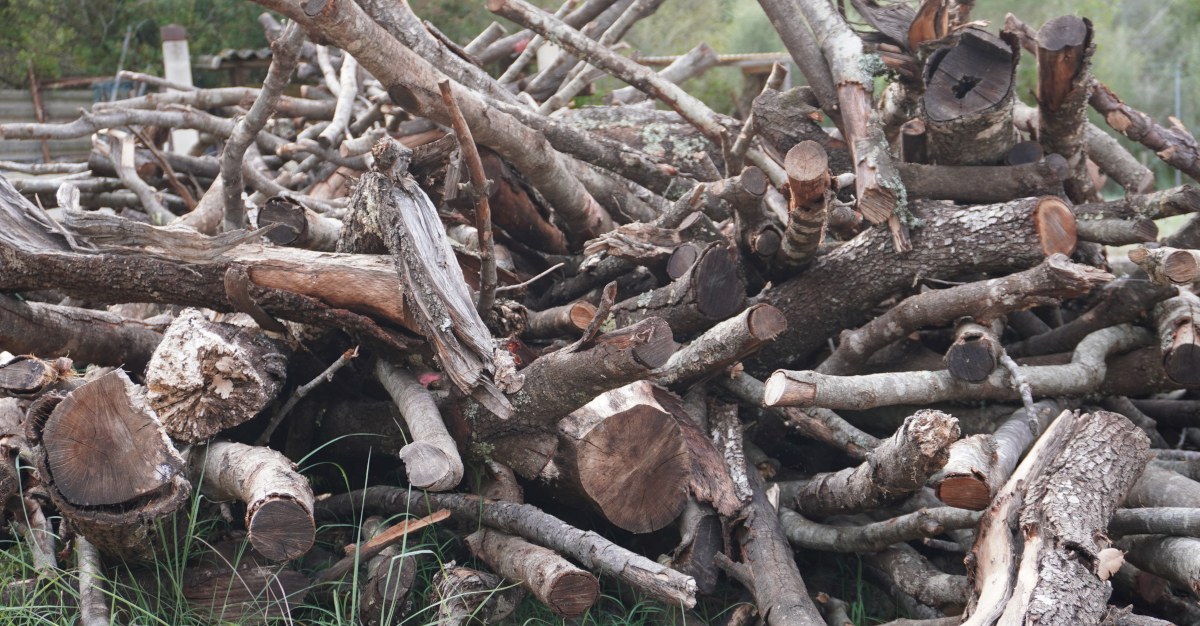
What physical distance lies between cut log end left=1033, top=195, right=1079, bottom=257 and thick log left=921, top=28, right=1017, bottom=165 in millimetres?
441

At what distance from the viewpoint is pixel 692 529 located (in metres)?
2.51

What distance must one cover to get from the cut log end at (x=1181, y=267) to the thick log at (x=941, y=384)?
0.43 m

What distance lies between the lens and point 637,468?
7.97 feet

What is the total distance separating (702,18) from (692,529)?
50.0 ft

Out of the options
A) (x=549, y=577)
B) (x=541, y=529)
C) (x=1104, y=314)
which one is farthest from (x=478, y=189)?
(x=1104, y=314)

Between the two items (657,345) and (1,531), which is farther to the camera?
(1,531)

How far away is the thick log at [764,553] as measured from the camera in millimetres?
2242

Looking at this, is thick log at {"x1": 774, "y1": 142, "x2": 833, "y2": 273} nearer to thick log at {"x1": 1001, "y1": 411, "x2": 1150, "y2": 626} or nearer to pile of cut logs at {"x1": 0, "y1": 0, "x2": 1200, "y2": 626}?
pile of cut logs at {"x1": 0, "y1": 0, "x2": 1200, "y2": 626}

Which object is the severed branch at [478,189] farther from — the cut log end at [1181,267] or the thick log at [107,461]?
the cut log end at [1181,267]

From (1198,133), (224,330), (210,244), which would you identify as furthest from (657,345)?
(1198,133)

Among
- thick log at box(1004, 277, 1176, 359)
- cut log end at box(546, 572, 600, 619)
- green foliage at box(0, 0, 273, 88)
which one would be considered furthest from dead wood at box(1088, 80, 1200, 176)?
green foliage at box(0, 0, 273, 88)

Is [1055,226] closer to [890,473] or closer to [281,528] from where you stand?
[890,473]

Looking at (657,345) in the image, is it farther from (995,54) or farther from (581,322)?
(995,54)

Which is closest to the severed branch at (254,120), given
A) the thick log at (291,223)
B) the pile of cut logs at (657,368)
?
the pile of cut logs at (657,368)
